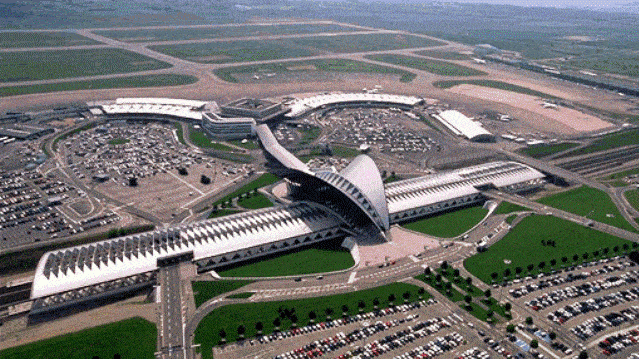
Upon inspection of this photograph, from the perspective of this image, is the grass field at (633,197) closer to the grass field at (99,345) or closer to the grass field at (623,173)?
the grass field at (623,173)

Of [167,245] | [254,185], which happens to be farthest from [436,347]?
[254,185]

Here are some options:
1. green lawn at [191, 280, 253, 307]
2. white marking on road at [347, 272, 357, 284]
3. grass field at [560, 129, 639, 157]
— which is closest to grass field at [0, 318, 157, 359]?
green lawn at [191, 280, 253, 307]

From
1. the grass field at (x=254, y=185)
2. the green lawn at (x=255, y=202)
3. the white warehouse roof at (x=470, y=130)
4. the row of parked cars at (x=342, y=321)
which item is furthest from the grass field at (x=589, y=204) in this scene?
the grass field at (x=254, y=185)

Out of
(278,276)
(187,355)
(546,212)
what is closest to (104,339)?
(187,355)

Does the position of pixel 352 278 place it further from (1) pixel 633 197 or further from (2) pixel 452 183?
(1) pixel 633 197

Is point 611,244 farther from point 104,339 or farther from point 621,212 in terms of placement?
point 104,339

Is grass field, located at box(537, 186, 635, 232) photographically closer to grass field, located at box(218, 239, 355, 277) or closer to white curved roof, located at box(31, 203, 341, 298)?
white curved roof, located at box(31, 203, 341, 298)
